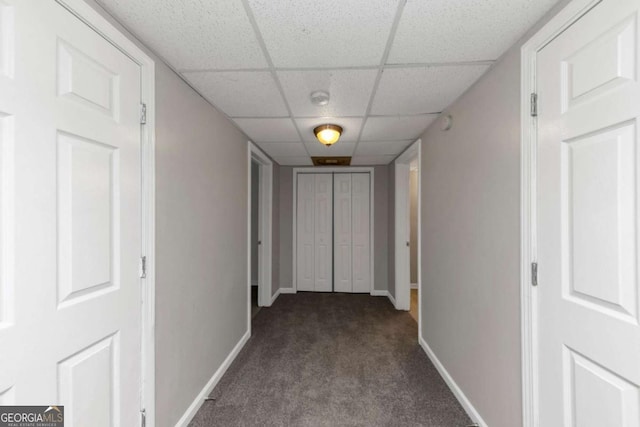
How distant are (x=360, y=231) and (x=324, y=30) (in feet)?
12.4

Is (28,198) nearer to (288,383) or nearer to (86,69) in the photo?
(86,69)

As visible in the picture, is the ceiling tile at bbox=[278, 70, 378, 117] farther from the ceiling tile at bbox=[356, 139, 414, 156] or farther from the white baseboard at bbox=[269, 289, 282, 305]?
the white baseboard at bbox=[269, 289, 282, 305]

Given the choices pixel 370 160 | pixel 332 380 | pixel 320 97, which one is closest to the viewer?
pixel 320 97

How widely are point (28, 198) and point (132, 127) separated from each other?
0.56m

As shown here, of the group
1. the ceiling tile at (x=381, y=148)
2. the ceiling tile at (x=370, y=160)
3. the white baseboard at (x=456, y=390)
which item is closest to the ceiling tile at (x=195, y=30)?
the ceiling tile at (x=381, y=148)

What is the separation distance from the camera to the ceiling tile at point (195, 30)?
115 cm

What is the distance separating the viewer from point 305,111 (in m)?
2.25

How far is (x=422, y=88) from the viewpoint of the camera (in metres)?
1.86

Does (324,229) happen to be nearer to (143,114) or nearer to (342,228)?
(342,228)

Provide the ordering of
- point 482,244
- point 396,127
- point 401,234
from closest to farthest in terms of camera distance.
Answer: point 482,244
point 396,127
point 401,234

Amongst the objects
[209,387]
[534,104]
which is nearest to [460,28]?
[534,104]

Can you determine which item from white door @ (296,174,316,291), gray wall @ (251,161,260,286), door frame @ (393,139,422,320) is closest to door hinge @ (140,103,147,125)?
door frame @ (393,139,422,320)

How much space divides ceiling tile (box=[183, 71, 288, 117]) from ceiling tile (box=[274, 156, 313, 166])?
1807mm

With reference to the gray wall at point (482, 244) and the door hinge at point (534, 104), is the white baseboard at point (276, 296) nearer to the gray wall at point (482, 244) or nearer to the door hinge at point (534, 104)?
the gray wall at point (482, 244)
